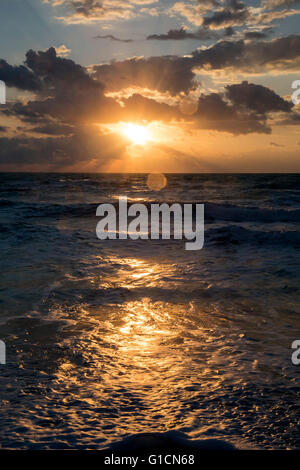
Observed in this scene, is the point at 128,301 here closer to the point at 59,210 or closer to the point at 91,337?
the point at 91,337

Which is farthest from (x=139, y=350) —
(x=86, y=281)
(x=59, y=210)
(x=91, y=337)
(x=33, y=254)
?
(x=59, y=210)

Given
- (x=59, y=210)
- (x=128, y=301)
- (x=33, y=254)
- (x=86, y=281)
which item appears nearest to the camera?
(x=128, y=301)

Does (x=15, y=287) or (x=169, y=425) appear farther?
(x=15, y=287)

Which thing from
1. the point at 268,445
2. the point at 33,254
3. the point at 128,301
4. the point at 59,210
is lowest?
the point at 268,445

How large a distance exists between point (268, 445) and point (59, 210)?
22229 mm

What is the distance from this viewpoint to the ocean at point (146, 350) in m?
3.20

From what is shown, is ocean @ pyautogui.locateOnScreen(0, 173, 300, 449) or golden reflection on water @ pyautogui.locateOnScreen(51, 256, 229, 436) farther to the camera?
golden reflection on water @ pyautogui.locateOnScreen(51, 256, 229, 436)

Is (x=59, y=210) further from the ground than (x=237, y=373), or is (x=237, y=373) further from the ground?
(x=59, y=210)

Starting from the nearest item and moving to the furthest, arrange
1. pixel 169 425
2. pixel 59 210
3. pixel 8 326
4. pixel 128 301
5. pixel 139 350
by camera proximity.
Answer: pixel 169 425
pixel 139 350
pixel 8 326
pixel 128 301
pixel 59 210

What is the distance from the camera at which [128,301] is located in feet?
22.7

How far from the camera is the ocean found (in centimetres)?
320

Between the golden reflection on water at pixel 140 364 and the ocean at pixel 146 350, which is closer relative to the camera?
the ocean at pixel 146 350

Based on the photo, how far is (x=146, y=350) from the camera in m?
4.75

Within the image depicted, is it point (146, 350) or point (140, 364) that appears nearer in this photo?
point (140, 364)
